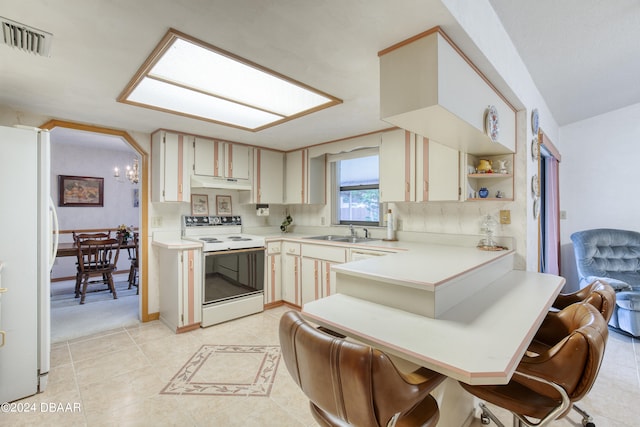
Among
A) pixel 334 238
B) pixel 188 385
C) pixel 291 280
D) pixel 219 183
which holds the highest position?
pixel 219 183

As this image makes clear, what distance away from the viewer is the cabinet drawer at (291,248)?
375 cm

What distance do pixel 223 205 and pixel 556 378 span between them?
3.75 metres

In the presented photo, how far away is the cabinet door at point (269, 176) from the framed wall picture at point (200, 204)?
2.10 ft

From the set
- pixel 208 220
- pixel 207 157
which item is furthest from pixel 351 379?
pixel 208 220

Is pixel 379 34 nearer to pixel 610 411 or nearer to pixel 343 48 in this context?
pixel 343 48

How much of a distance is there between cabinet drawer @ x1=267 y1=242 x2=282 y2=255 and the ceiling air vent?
2.66 metres

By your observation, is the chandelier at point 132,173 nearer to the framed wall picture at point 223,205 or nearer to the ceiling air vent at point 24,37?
the framed wall picture at point 223,205

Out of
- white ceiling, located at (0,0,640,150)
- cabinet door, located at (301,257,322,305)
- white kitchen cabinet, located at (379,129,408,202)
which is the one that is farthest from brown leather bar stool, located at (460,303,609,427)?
cabinet door, located at (301,257,322,305)

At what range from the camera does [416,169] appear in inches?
119

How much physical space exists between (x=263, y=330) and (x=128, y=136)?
2.60m

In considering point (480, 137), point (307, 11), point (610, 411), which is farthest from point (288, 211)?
point (610, 411)

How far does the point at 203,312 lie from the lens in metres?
3.20

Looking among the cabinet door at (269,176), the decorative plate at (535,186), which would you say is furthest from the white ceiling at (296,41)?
the cabinet door at (269,176)

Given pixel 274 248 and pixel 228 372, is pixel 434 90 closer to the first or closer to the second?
pixel 228 372
